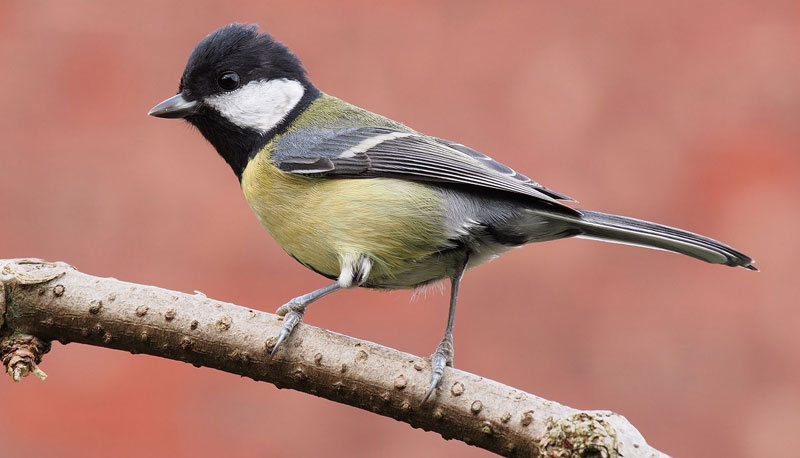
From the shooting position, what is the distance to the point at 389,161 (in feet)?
5.66

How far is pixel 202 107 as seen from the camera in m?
1.82

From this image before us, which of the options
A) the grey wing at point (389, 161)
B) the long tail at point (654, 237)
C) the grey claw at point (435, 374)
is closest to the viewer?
the grey claw at point (435, 374)

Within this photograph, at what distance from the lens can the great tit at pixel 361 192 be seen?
1.60m

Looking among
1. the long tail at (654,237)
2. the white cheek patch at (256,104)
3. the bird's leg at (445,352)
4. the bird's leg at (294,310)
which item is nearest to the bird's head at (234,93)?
the white cheek patch at (256,104)

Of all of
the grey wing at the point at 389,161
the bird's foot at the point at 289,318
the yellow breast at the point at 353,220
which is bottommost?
the bird's foot at the point at 289,318

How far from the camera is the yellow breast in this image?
62.9 inches

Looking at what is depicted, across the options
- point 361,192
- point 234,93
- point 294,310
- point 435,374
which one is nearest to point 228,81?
point 234,93

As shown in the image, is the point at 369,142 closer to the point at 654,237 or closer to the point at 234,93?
the point at 234,93

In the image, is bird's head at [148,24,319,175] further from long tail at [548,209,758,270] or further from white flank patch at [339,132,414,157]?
long tail at [548,209,758,270]

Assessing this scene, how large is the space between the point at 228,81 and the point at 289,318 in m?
0.79

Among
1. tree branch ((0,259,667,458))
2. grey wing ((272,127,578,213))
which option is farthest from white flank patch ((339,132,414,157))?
tree branch ((0,259,667,458))

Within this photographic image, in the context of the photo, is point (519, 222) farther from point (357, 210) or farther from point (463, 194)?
point (357, 210)

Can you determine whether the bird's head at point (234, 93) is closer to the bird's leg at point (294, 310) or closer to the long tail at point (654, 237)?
the bird's leg at point (294, 310)

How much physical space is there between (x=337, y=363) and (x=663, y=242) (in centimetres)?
78
